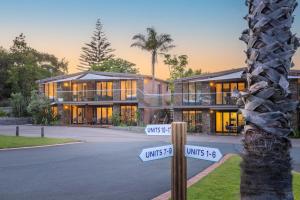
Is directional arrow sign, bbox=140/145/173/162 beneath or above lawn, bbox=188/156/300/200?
above

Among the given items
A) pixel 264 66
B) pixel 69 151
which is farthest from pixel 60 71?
pixel 264 66

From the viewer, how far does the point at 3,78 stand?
6412 centimetres

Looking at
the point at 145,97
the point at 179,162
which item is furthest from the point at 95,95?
the point at 179,162

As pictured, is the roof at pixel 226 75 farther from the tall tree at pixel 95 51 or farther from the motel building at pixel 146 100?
the tall tree at pixel 95 51

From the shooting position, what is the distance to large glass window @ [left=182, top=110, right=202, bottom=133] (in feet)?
135

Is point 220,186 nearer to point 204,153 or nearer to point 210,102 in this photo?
point 204,153

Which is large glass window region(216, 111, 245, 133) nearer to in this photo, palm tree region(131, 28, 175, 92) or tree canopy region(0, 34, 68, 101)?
palm tree region(131, 28, 175, 92)

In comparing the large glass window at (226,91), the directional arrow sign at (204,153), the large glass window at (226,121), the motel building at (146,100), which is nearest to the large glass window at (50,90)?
the motel building at (146,100)

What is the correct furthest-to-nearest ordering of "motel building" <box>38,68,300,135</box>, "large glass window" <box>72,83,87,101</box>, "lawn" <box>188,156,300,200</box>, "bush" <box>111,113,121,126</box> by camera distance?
1. "large glass window" <box>72,83,87,101</box>
2. "bush" <box>111,113,121,126</box>
3. "motel building" <box>38,68,300,135</box>
4. "lawn" <box>188,156,300,200</box>

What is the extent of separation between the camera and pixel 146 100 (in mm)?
47094

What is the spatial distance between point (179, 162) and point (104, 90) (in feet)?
144

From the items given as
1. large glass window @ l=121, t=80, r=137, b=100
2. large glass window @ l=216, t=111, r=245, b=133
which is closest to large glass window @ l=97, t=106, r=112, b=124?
large glass window @ l=121, t=80, r=137, b=100

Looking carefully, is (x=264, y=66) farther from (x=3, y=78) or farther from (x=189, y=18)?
(x=3, y=78)

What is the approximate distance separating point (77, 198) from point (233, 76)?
30.8 metres
